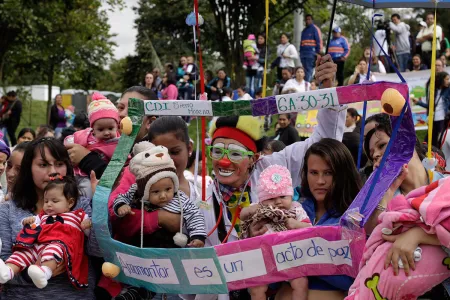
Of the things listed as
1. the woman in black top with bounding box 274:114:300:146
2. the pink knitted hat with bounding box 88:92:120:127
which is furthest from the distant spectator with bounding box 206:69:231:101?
the pink knitted hat with bounding box 88:92:120:127

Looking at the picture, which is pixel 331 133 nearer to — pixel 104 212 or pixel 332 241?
pixel 332 241

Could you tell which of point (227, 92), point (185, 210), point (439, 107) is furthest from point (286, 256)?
point (227, 92)

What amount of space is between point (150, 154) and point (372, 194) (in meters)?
1.20

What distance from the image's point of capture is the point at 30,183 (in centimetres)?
379

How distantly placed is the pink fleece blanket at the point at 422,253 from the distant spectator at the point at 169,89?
1329 centimetres

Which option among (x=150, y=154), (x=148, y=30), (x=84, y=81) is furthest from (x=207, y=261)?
(x=84, y=81)

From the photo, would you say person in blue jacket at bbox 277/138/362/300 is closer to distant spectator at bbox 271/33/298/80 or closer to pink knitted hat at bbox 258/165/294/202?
pink knitted hat at bbox 258/165/294/202

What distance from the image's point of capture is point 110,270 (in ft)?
10.9

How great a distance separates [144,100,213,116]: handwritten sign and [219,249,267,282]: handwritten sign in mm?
766

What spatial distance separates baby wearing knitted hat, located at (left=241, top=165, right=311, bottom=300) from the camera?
3293mm

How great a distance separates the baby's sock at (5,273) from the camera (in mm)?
3305

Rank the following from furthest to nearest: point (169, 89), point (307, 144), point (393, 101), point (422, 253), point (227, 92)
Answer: point (227, 92), point (169, 89), point (307, 144), point (393, 101), point (422, 253)

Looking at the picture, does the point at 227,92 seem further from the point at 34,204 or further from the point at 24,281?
the point at 24,281

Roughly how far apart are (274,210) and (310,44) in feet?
50.0
